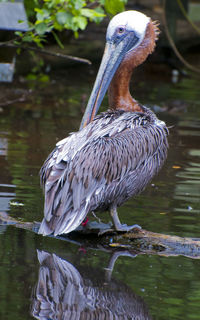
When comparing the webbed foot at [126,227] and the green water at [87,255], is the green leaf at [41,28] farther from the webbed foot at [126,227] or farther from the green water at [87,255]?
the webbed foot at [126,227]

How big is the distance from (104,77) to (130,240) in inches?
51.9

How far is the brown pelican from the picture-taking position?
4.45 meters

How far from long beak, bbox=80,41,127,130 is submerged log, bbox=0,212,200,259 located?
87cm

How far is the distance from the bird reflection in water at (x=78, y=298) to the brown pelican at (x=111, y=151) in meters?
0.35

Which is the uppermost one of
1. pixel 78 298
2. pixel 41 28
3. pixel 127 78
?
pixel 127 78

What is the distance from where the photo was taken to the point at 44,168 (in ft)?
15.2

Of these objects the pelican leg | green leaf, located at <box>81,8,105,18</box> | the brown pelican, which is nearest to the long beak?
the brown pelican

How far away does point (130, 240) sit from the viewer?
4.59 meters

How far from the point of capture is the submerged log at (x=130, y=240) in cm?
446

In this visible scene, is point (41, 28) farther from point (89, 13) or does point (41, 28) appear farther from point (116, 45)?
point (116, 45)

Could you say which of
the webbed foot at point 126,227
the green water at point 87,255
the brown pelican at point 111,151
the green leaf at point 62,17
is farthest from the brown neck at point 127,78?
the green leaf at point 62,17

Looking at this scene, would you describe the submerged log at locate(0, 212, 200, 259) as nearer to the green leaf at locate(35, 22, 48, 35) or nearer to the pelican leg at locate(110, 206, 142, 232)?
the pelican leg at locate(110, 206, 142, 232)

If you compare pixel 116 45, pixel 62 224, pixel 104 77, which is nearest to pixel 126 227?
pixel 62 224

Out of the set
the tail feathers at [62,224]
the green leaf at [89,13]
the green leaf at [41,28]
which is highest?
the green leaf at [89,13]
